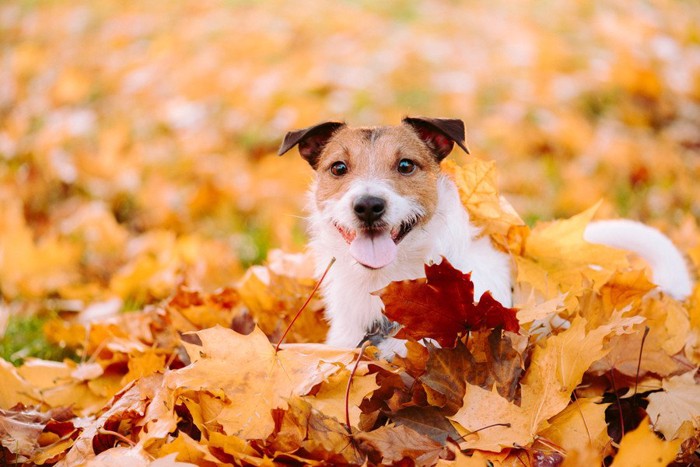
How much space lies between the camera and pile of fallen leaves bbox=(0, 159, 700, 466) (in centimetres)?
191

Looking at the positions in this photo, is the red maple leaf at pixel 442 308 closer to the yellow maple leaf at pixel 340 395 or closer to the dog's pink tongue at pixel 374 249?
the yellow maple leaf at pixel 340 395

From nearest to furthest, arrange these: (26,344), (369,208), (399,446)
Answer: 1. (399,446)
2. (369,208)
3. (26,344)

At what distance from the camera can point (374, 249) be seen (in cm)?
237

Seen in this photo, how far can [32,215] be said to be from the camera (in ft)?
17.3

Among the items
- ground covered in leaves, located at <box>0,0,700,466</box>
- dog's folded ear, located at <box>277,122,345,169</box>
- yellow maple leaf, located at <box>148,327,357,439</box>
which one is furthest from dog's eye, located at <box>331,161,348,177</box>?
yellow maple leaf, located at <box>148,327,357,439</box>

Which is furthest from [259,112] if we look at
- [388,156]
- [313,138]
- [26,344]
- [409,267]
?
[409,267]

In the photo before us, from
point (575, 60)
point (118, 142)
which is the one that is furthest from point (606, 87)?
point (118, 142)

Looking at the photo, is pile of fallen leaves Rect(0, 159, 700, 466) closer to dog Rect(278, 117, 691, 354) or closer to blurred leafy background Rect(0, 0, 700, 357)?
dog Rect(278, 117, 691, 354)

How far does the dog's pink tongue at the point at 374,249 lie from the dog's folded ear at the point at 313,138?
50 cm

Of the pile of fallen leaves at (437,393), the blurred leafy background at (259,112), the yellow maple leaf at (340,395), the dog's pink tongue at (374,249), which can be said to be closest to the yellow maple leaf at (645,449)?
the pile of fallen leaves at (437,393)

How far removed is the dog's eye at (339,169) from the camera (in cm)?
262

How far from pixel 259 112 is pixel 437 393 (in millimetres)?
5133

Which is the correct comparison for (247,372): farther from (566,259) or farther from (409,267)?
(566,259)

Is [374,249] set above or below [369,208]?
below
